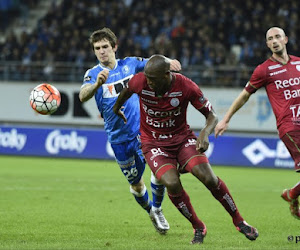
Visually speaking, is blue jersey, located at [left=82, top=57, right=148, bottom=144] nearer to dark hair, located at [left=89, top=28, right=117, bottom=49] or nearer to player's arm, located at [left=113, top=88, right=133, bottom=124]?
dark hair, located at [left=89, top=28, right=117, bottom=49]

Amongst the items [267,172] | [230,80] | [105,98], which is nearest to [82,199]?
[105,98]

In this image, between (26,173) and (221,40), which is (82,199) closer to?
(26,173)

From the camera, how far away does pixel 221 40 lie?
78.4 feet

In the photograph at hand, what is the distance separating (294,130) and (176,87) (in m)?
1.86

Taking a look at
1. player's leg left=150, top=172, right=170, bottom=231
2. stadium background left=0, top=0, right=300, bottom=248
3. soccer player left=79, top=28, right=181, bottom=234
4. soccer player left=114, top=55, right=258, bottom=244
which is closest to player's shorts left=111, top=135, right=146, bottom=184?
soccer player left=79, top=28, right=181, bottom=234

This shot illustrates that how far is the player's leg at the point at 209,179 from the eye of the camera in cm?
730

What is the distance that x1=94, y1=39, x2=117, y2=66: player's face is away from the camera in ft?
28.9

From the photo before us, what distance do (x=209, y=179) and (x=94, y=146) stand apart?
14054 millimetres

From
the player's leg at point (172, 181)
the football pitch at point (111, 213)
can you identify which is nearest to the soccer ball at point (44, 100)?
the football pitch at point (111, 213)

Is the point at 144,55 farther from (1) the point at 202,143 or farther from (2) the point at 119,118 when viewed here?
(1) the point at 202,143

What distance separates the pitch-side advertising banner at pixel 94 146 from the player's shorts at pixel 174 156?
12.2m

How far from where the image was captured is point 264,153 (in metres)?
19.8

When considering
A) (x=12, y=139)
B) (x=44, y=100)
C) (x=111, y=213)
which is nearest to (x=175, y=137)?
(x=44, y=100)

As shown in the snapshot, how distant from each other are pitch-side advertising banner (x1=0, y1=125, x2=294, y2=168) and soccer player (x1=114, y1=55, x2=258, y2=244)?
40.2 ft
